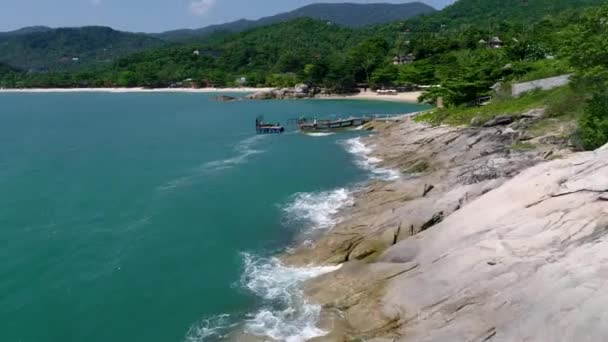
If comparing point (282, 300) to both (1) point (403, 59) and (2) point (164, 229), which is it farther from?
(1) point (403, 59)

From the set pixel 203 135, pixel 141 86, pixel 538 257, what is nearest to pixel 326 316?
pixel 538 257

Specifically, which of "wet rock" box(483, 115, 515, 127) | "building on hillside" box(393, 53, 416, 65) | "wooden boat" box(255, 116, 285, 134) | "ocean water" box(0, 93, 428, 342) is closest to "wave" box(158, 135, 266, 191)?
"ocean water" box(0, 93, 428, 342)

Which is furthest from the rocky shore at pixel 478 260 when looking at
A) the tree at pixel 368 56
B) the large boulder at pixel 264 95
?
the large boulder at pixel 264 95

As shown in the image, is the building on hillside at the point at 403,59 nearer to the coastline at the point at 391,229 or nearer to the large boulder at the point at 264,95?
the large boulder at the point at 264,95

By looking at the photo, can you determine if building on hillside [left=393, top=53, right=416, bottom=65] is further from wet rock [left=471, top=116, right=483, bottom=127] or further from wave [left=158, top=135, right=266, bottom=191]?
wet rock [left=471, top=116, right=483, bottom=127]

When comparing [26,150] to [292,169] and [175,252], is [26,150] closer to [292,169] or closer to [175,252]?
[292,169]

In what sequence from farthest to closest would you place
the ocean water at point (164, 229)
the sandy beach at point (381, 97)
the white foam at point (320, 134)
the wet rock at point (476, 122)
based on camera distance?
the sandy beach at point (381, 97)
the white foam at point (320, 134)
the wet rock at point (476, 122)
the ocean water at point (164, 229)

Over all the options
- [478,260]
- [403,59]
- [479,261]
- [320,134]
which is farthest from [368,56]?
[479,261]
